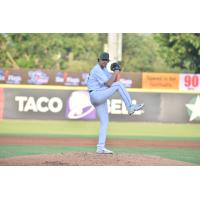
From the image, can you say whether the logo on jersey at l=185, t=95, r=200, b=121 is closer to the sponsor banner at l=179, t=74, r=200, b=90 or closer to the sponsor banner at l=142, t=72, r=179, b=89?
the sponsor banner at l=179, t=74, r=200, b=90

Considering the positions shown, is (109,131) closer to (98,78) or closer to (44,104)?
(44,104)

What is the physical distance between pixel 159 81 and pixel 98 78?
13334 millimetres

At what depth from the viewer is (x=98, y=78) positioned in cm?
1272

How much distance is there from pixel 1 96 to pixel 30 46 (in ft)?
50.2

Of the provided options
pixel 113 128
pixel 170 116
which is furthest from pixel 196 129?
pixel 113 128

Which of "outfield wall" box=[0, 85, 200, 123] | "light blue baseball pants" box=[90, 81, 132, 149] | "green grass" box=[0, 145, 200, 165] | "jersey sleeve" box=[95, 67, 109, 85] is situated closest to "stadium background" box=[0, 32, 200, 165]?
"outfield wall" box=[0, 85, 200, 123]

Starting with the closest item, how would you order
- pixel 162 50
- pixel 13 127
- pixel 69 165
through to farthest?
pixel 69 165 → pixel 13 127 → pixel 162 50

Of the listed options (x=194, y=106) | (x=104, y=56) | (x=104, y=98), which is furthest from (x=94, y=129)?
(x=104, y=56)

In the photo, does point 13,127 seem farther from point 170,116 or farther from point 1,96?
point 170,116

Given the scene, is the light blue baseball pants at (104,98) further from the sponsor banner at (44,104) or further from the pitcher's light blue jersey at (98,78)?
the sponsor banner at (44,104)

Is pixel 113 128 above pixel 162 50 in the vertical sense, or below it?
below

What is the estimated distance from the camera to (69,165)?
12.6 meters

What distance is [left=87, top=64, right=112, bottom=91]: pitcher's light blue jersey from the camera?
12656 mm

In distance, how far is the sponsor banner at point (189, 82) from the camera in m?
24.9
